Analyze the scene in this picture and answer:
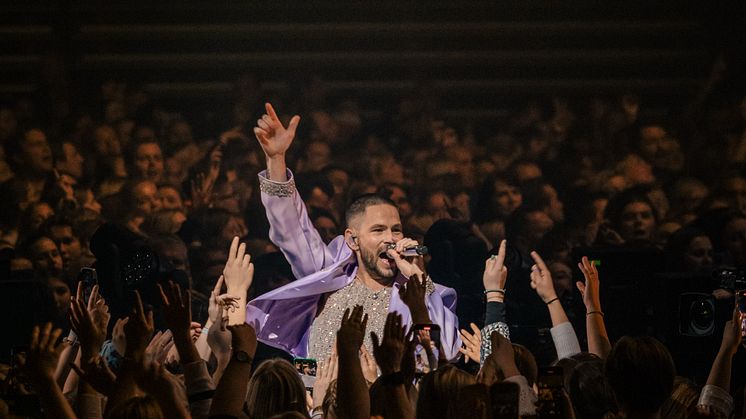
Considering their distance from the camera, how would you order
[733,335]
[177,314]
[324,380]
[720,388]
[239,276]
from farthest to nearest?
[239,276] < [324,380] < [733,335] < [720,388] < [177,314]

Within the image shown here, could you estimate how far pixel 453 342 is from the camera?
4.58 metres

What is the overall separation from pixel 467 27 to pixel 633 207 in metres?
1.79

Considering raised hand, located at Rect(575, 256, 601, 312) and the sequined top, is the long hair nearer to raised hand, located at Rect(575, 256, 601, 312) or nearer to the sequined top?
raised hand, located at Rect(575, 256, 601, 312)

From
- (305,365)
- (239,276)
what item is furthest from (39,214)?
(305,365)

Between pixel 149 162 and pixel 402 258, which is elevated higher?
pixel 149 162

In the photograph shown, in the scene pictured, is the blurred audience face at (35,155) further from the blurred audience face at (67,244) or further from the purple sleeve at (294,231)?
the purple sleeve at (294,231)

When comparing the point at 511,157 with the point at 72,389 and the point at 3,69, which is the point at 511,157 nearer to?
the point at 3,69

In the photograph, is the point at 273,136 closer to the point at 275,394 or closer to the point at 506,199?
the point at 506,199

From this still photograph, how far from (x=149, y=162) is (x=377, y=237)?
2703mm

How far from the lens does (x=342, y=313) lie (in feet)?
15.8

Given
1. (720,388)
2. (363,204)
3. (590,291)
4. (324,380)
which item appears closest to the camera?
(720,388)

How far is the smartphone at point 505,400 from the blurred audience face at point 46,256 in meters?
5.55

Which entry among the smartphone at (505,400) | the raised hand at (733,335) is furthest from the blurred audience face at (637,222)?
the smartphone at (505,400)

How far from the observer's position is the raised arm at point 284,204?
484 centimetres
